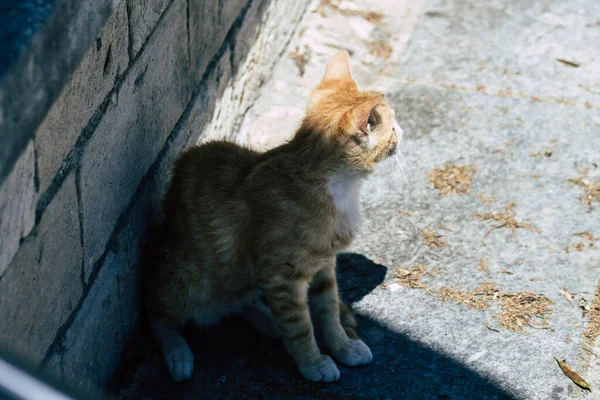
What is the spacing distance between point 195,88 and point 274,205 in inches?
40.1

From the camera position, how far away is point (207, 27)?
385 centimetres

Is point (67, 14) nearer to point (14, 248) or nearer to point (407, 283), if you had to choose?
point (14, 248)

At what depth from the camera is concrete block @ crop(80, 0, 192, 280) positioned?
284cm

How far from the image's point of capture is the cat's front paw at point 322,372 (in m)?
3.22

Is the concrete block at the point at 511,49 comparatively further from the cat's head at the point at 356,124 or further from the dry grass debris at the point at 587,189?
the cat's head at the point at 356,124

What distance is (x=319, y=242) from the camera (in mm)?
3086

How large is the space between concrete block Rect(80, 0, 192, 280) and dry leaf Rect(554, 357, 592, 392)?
189 cm

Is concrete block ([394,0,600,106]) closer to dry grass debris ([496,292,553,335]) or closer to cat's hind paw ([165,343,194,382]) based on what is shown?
dry grass debris ([496,292,553,335])

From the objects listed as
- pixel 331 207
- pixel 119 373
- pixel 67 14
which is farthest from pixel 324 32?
pixel 67 14

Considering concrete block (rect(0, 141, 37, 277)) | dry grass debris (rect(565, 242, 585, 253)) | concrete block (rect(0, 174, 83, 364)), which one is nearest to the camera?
concrete block (rect(0, 141, 37, 277))

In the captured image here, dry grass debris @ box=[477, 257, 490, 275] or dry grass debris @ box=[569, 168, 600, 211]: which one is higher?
dry grass debris @ box=[569, 168, 600, 211]

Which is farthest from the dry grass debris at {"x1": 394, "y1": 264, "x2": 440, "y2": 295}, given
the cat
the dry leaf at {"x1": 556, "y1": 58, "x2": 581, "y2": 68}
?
the dry leaf at {"x1": 556, "y1": 58, "x2": 581, "y2": 68}

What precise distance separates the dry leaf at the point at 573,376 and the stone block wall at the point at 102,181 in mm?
1790

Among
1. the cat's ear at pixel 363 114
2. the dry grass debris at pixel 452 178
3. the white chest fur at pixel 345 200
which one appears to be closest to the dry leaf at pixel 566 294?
the dry grass debris at pixel 452 178
